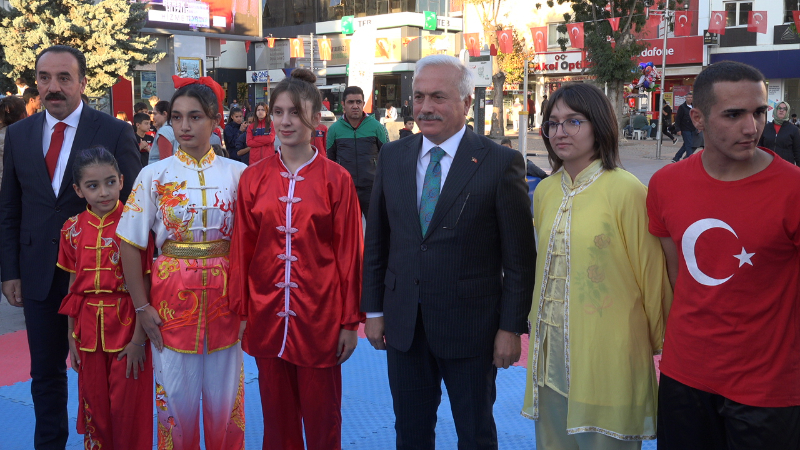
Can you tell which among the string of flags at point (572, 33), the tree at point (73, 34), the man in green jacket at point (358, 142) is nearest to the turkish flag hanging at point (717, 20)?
the string of flags at point (572, 33)

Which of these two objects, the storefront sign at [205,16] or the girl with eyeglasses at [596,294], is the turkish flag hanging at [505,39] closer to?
the storefront sign at [205,16]

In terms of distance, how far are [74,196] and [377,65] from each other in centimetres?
4063

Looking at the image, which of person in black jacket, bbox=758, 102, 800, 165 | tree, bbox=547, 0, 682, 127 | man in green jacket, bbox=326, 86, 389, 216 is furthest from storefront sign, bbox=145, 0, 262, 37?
person in black jacket, bbox=758, 102, 800, 165

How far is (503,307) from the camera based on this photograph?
102 inches

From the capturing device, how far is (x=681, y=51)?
3131cm

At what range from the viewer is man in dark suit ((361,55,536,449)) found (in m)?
2.57

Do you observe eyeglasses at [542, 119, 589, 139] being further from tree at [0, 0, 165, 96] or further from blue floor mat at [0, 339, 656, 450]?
tree at [0, 0, 165, 96]

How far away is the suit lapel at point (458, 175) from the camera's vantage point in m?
2.57

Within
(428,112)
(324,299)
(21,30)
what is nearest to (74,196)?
(324,299)

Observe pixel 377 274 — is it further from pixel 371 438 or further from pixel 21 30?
pixel 21 30

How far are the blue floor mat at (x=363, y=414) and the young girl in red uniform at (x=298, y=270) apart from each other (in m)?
0.92

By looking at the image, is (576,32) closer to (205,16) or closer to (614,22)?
(614,22)

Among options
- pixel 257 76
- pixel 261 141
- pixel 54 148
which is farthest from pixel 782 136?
pixel 257 76

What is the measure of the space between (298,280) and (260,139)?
5.69 meters
